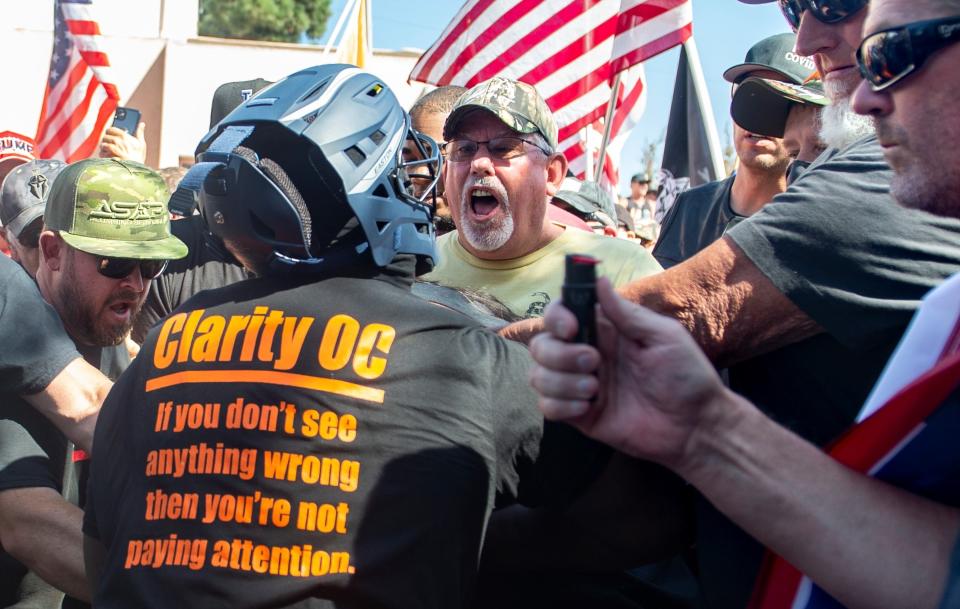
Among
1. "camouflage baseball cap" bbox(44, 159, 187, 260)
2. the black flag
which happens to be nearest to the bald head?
"camouflage baseball cap" bbox(44, 159, 187, 260)

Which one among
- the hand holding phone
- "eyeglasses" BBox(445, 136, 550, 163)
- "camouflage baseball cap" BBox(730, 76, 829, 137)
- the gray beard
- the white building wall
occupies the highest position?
the gray beard

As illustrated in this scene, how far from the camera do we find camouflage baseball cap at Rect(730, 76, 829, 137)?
4.93m

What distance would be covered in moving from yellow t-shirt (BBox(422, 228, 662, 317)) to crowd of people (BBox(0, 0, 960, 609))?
5.88 feet

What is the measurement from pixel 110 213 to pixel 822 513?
3038mm

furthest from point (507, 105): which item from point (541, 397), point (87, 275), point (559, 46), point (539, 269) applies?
point (559, 46)

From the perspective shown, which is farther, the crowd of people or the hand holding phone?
the hand holding phone

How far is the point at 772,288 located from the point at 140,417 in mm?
1441

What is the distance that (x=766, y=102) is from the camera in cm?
509

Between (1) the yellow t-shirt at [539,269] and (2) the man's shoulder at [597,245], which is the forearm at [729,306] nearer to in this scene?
(1) the yellow t-shirt at [539,269]

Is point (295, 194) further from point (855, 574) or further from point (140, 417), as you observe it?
point (855, 574)

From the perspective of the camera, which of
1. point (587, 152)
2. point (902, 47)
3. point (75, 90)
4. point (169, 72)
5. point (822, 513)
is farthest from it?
point (169, 72)

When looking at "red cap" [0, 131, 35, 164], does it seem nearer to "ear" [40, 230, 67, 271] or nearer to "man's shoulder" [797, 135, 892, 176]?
"ear" [40, 230, 67, 271]

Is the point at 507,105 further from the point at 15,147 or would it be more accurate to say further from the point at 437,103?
the point at 15,147

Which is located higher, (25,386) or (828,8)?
(828,8)
